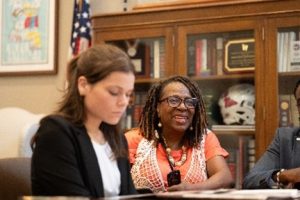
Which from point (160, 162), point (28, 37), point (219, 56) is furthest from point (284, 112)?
point (28, 37)

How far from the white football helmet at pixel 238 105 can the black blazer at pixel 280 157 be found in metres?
0.58

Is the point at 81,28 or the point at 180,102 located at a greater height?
the point at 81,28

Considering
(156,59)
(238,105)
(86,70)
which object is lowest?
(238,105)

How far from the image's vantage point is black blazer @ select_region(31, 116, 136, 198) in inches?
46.8

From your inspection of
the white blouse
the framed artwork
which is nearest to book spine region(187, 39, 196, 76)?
the framed artwork

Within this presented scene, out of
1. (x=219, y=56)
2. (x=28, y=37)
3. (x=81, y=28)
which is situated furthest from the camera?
(x=28, y=37)

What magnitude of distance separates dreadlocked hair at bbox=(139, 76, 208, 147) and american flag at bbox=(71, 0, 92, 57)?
118 cm

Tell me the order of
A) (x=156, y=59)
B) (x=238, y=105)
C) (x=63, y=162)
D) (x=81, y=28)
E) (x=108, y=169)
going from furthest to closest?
(x=81, y=28)
(x=156, y=59)
(x=238, y=105)
(x=108, y=169)
(x=63, y=162)

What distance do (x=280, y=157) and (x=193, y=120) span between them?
0.45 metres

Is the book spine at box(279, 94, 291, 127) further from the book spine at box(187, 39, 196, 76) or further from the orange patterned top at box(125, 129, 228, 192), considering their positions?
the orange patterned top at box(125, 129, 228, 192)

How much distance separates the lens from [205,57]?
3193 mm

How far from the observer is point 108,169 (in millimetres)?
1322

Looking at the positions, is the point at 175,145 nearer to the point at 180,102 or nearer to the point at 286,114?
the point at 180,102

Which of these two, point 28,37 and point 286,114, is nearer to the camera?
point 286,114
